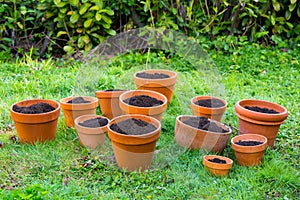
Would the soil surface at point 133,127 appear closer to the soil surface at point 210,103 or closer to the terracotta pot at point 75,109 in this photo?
the terracotta pot at point 75,109

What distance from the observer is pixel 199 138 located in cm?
282

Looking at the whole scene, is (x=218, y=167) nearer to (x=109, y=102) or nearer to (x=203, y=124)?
(x=203, y=124)

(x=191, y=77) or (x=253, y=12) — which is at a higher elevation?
(x=253, y=12)

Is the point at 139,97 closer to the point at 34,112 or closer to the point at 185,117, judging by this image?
the point at 185,117

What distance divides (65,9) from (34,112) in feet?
7.65

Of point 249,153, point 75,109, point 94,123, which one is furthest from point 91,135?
point 249,153

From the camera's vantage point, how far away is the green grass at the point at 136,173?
7.88 ft

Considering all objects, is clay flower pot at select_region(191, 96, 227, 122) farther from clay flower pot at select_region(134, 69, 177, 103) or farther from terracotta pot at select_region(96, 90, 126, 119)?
terracotta pot at select_region(96, 90, 126, 119)

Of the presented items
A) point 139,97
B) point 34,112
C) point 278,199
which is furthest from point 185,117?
point 34,112

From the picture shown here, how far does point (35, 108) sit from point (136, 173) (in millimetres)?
935

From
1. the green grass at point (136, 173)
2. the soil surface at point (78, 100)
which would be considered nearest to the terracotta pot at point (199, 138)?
the green grass at point (136, 173)

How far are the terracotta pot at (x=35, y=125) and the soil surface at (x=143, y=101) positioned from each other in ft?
1.80

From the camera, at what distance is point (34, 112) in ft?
9.45

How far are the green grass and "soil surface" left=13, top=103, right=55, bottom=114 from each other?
0.78 feet
